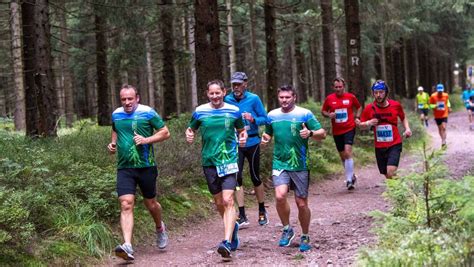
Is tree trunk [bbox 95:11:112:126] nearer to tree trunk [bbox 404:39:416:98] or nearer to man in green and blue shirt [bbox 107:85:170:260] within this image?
man in green and blue shirt [bbox 107:85:170:260]

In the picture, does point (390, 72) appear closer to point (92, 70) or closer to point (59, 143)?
point (92, 70)

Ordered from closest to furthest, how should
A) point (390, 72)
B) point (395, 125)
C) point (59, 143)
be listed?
point (395, 125)
point (59, 143)
point (390, 72)

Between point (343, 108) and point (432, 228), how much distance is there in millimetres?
6021

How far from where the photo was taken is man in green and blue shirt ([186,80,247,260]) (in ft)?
22.3

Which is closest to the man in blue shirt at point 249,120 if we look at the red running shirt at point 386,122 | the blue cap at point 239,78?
the blue cap at point 239,78

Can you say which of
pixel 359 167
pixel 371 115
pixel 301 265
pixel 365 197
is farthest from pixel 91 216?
pixel 359 167

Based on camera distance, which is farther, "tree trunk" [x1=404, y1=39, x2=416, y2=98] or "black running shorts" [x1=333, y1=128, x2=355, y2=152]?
"tree trunk" [x1=404, y1=39, x2=416, y2=98]

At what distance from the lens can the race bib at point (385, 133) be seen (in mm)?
9472

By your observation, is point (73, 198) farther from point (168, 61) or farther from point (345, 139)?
point (168, 61)

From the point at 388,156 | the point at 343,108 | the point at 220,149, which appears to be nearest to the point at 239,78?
the point at 220,149

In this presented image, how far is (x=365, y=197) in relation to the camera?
11031mm

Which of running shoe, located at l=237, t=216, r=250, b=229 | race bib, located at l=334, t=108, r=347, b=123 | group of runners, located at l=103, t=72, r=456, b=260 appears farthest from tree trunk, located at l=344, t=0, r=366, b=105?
group of runners, located at l=103, t=72, r=456, b=260

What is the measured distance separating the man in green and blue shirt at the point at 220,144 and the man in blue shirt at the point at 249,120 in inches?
42.5

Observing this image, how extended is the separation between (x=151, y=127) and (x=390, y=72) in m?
28.8
